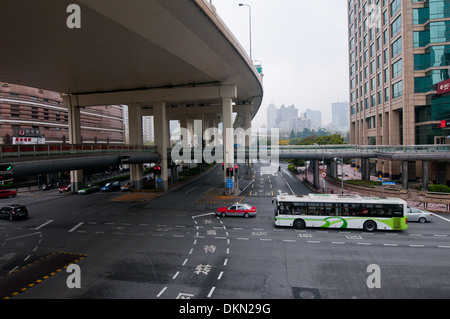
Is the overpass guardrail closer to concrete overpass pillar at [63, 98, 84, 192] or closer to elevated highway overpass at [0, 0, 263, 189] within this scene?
elevated highway overpass at [0, 0, 263, 189]

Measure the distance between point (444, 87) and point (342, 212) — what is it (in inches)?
1196

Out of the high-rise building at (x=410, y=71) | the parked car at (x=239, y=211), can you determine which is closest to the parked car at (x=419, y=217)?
the parked car at (x=239, y=211)

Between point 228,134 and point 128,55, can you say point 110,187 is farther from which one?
point 128,55

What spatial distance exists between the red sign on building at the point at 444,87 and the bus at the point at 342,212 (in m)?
26.7

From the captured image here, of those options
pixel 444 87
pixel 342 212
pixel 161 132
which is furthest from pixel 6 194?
pixel 444 87

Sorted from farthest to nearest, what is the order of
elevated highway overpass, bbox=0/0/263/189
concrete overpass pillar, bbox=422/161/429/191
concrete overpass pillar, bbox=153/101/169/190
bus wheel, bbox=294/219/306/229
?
concrete overpass pillar, bbox=153/101/169/190
concrete overpass pillar, bbox=422/161/429/191
bus wheel, bbox=294/219/306/229
elevated highway overpass, bbox=0/0/263/189

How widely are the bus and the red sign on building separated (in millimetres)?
26736

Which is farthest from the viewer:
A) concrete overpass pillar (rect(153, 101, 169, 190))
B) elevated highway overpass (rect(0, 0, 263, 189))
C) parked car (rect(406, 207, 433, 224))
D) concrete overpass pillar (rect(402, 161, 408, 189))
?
concrete overpass pillar (rect(153, 101, 169, 190))

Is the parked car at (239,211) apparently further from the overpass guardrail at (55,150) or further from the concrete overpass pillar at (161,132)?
the concrete overpass pillar at (161,132)

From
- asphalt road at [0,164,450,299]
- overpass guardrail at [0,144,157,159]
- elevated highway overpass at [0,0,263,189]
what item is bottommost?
asphalt road at [0,164,450,299]

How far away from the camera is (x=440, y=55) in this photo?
39.0 meters

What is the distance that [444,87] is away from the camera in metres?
36.4

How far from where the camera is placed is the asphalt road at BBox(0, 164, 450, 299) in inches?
452

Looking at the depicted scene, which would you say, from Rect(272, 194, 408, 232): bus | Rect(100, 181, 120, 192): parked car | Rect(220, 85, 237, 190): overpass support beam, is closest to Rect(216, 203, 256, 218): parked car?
Rect(272, 194, 408, 232): bus
